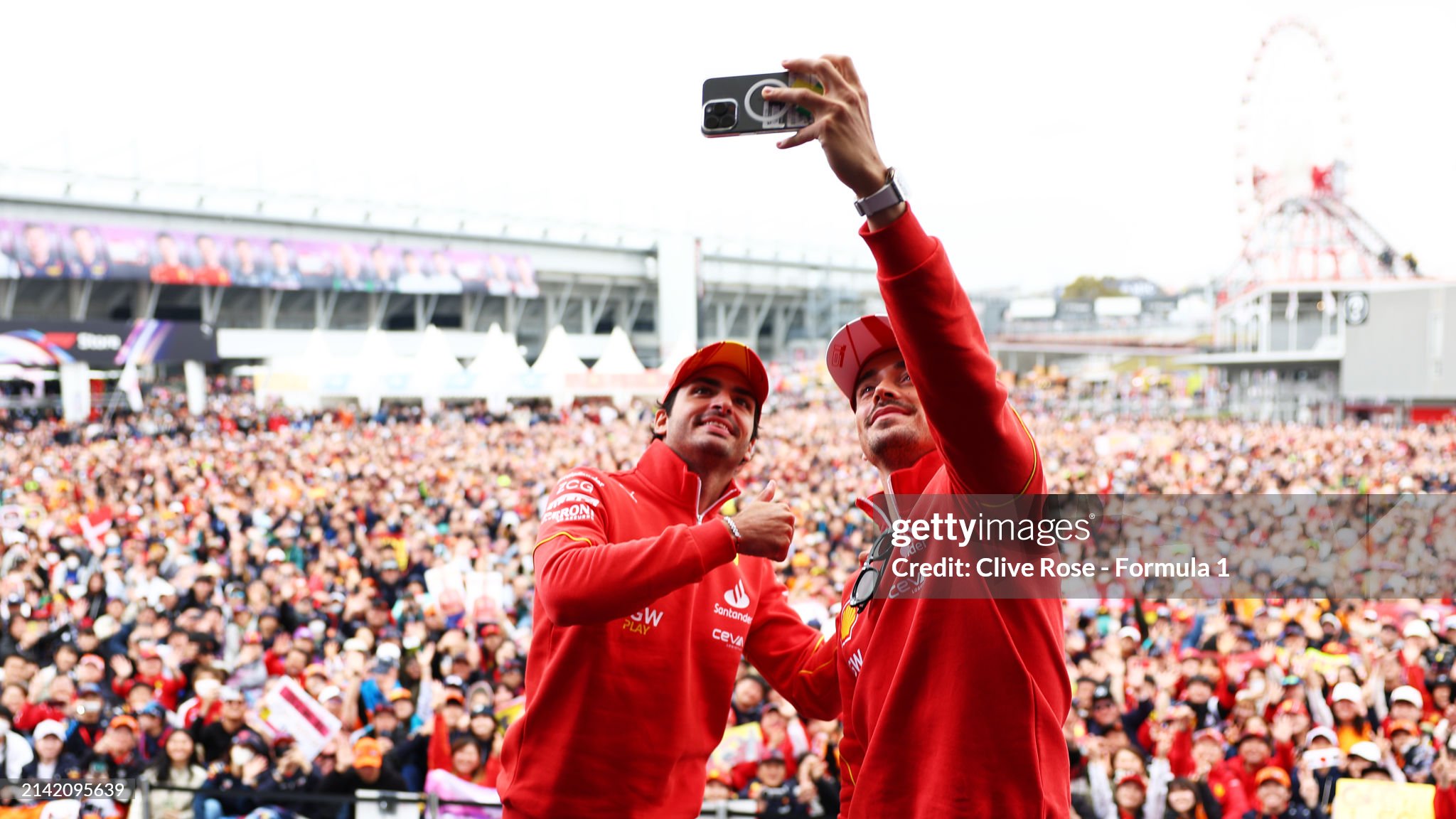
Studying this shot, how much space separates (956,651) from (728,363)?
93 centimetres

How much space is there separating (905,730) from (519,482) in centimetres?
1364

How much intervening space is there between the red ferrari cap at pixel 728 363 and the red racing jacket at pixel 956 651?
0.60 meters

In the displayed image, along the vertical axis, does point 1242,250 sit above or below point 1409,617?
above

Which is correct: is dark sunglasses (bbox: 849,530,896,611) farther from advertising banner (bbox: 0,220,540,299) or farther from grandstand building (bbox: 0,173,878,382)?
advertising banner (bbox: 0,220,540,299)

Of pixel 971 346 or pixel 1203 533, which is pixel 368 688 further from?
pixel 971 346

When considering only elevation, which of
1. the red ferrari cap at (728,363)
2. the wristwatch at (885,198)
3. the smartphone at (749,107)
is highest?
the smartphone at (749,107)

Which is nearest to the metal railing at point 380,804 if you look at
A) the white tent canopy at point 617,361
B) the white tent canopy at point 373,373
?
the white tent canopy at point 373,373

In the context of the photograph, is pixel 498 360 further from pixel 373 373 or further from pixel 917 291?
pixel 917 291

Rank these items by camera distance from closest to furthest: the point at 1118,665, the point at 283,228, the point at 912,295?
1. the point at 912,295
2. the point at 1118,665
3. the point at 283,228

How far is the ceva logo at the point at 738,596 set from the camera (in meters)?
2.34

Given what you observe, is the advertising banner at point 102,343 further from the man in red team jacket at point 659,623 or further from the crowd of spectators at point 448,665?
the man in red team jacket at point 659,623

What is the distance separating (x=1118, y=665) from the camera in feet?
18.6

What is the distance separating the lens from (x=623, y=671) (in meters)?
2.11

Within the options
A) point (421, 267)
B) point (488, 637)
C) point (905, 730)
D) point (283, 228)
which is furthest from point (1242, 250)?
point (905, 730)
